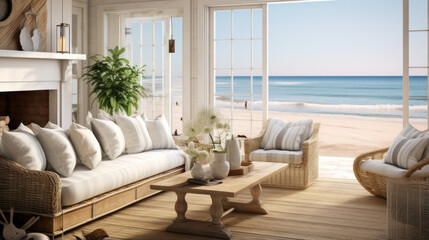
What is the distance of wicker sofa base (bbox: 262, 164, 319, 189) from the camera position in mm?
6074

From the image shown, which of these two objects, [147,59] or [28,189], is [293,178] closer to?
[28,189]

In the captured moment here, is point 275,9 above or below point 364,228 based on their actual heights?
above

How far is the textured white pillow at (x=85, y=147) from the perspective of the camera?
4.76m

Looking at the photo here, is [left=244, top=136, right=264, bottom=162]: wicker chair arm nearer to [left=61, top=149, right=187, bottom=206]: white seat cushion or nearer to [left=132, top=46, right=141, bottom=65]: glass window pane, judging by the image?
[left=61, top=149, right=187, bottom=206]: white seat cushion

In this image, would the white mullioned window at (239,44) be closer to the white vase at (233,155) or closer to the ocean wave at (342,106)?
the white vase at (233,155)

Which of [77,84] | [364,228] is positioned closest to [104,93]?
[77,84]

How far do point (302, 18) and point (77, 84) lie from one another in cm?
1201

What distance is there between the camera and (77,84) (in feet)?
26.7

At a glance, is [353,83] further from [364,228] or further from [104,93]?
[364,228]

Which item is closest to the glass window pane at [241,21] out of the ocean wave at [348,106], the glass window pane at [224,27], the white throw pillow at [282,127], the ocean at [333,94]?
the glass window pane at [224,27]

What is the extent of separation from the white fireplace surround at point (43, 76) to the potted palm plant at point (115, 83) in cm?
87

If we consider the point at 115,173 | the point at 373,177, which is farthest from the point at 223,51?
the point at 115,173

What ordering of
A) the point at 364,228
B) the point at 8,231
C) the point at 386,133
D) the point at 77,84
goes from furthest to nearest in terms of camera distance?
the point at 386,133, the point at 77,84, the point at 364,228, the point at 8,231

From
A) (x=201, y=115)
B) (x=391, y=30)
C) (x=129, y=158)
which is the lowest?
(x=129, y=158)
